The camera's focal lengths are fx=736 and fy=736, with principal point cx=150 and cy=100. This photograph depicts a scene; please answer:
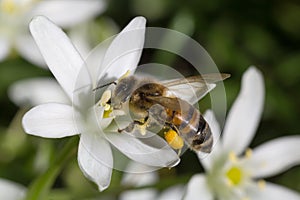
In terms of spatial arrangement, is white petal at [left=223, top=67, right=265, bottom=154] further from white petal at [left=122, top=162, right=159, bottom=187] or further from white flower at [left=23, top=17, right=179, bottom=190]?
white flower at [left=23, top=17, right=179, bottom=190]

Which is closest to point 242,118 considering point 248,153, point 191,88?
point 248,153

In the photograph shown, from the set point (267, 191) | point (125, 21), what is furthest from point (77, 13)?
point (267, 191)

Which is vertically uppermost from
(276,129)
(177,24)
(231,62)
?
(177,24)

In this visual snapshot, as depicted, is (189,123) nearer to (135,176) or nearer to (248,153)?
(248,153)

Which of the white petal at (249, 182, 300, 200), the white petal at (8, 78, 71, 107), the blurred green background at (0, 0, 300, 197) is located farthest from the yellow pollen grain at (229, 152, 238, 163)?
the white petal at (8, 78, 71, 107)

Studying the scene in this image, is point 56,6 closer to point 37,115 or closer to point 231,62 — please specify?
point 231,62

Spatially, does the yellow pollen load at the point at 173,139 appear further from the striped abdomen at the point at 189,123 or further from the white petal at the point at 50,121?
the white petal at the point at 50,121

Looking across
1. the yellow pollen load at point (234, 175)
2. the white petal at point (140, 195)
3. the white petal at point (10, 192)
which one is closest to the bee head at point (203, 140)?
the yellow pollen load at point (234, 175)
